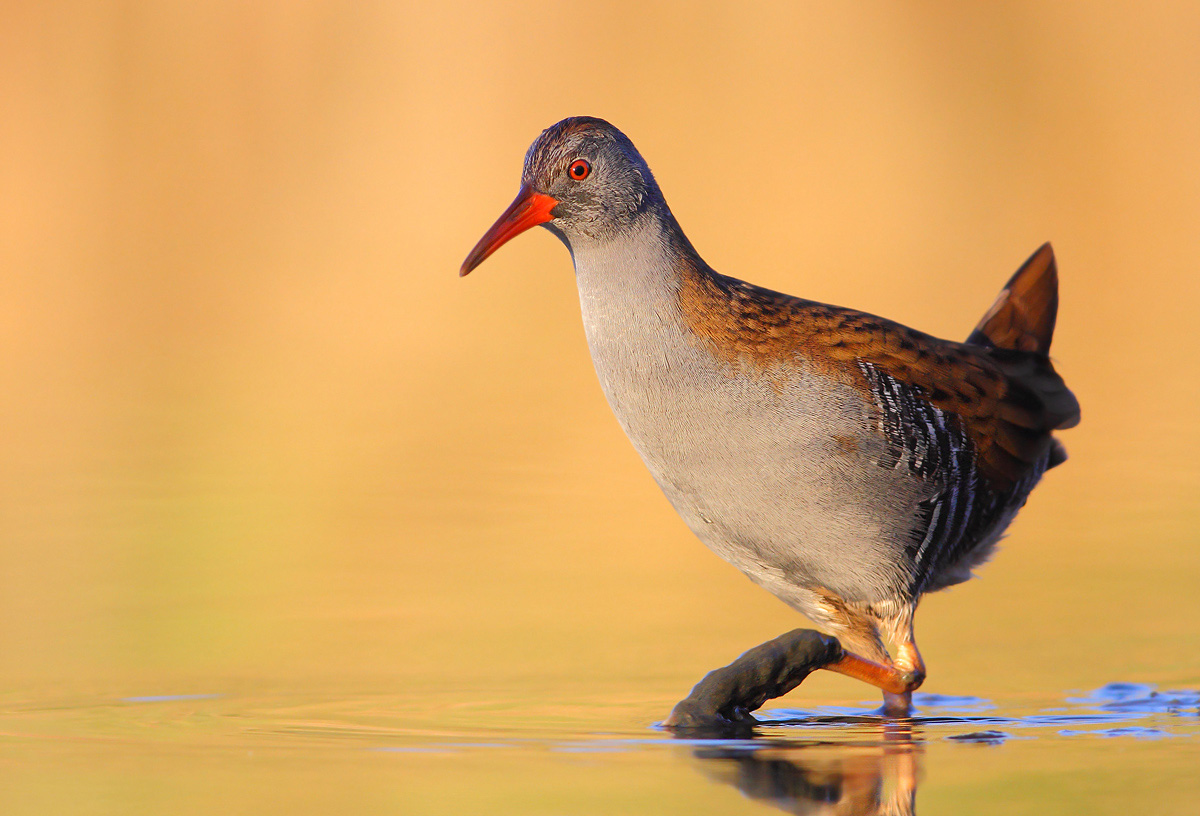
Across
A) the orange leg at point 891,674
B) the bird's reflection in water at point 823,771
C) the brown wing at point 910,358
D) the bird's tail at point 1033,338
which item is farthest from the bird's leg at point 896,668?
the bird's tail at point 1033,338

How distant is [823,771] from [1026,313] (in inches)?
93.4

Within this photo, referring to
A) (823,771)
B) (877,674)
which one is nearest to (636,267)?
(877,674)

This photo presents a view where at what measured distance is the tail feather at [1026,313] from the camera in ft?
17.4

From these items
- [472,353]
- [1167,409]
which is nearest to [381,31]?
[472,353]

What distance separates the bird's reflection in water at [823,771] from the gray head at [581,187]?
58.1 inches

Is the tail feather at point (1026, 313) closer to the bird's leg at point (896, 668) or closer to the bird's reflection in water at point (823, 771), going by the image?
the bird's leg at point (896, 668)

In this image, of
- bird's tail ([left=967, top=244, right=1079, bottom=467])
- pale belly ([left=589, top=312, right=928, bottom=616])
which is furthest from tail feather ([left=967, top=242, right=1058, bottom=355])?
pale belly ([left=589, top=312, right=928, bottom=616])

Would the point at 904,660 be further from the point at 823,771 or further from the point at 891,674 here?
the point at 823,771

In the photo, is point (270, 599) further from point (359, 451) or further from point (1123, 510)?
point (1123, 510)

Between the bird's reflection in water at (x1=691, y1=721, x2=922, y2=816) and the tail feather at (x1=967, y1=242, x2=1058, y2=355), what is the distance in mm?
1763

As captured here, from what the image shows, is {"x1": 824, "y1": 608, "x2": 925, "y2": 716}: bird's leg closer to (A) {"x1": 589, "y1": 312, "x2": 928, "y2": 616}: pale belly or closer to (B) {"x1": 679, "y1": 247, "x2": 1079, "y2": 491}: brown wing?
(A) {"x1": 589, "y1": 312, "x2": 928, "y2": 616}: pale belly

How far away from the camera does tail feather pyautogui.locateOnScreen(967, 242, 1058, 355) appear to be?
5.30 meters

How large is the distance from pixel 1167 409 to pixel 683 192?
Result: 5.24 meters

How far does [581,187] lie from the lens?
14.4 feet
